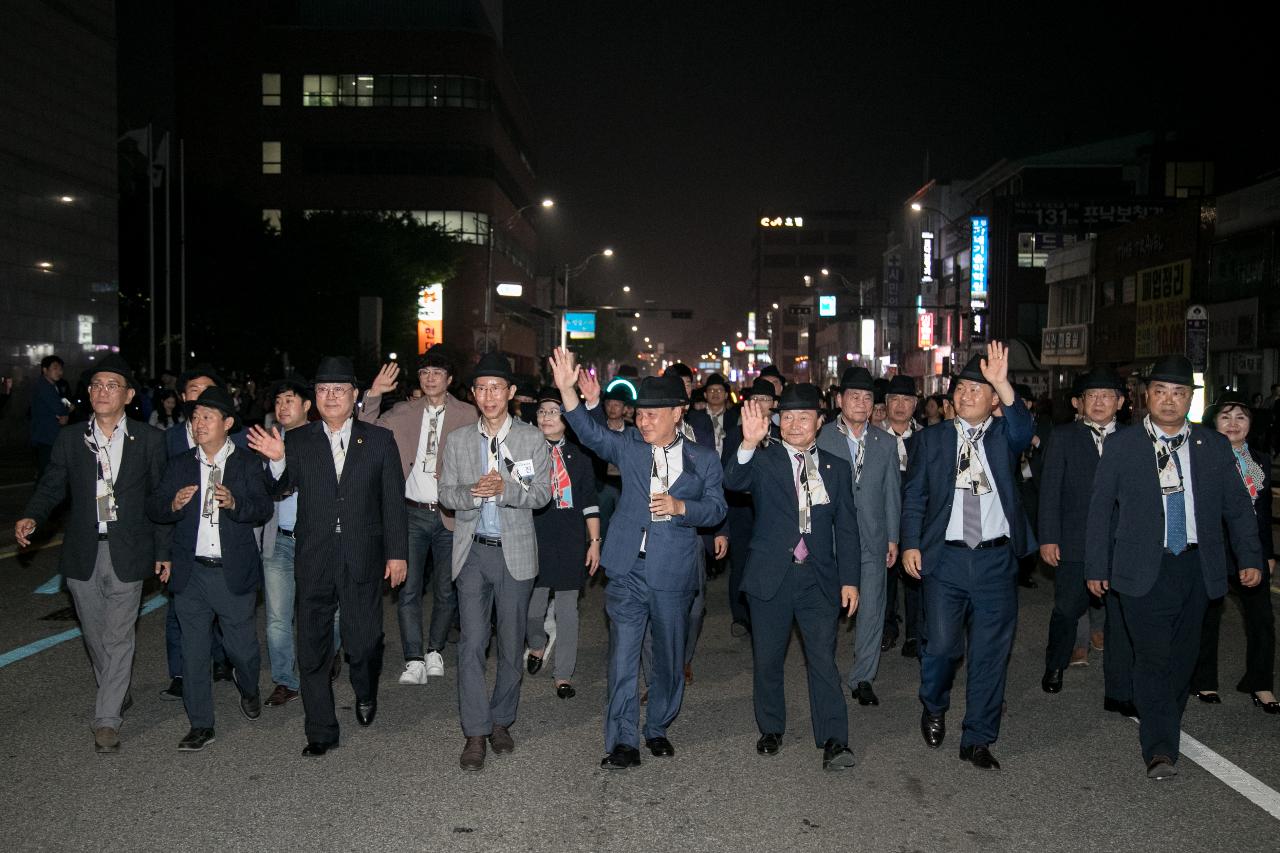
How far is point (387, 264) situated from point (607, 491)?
4362cm

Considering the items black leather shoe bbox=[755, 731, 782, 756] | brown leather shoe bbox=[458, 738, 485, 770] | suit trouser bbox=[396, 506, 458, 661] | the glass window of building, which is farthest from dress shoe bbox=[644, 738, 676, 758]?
the glass window of building

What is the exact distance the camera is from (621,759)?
19.7 ft

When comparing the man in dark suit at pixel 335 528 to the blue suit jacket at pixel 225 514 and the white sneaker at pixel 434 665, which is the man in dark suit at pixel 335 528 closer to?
the blue suit jacket at pixel 225 514

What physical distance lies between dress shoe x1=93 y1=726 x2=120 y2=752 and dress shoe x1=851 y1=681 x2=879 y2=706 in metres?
4.35

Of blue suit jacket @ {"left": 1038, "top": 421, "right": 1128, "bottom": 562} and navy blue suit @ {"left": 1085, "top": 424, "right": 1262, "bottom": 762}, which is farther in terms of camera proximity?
blue suit jacket @ {"left": 1038, "top": 421, "right": 1128, "bottom": 562}

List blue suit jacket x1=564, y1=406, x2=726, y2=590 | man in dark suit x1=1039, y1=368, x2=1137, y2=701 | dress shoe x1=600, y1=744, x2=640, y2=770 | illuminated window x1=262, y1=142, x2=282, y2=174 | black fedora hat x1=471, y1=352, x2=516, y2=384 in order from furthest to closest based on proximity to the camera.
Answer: illuminated window x1=262, y1=142, x2=282, y2=174 → man in dark suit x1=1039, y1=368, x2=1137, y2=701 → black fedora hat x1=471, y1=352, x2=516, y2=384 → blue suit jacket x1=564, y1=406, x2=726, y2=590 → dress shoe x1=600, y1=744, x2=640, y2=770

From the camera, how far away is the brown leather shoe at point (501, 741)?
6277mm

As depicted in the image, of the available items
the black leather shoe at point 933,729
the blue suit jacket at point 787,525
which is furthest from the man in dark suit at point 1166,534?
the blue suit jacket at point 787,525

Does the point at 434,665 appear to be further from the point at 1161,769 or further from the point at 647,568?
the point at 1161,769

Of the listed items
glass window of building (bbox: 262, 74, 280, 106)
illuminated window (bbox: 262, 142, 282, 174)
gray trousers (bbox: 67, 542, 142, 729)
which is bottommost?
gray trousers (bbox: 67, 542, 142, 729)

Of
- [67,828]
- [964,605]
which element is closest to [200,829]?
[67,828]

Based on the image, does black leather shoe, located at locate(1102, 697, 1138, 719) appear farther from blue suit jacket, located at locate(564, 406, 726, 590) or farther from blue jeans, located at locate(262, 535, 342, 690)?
blue jeans, located at locate(262, 535, 342, 690)

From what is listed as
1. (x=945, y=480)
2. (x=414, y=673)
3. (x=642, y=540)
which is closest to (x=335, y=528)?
(x=642, y=540)

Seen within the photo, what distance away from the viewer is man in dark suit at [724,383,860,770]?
20.5 ft
